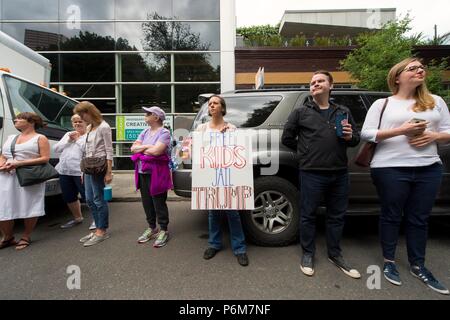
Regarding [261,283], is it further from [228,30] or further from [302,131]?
[228,30]

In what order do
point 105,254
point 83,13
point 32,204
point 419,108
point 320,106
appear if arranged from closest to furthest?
point 419,108 < point 320,106 < point 105,254 < point 32,204 < point 83,13

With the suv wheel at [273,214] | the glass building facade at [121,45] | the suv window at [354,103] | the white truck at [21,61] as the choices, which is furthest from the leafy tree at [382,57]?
the white truck at [21,61]

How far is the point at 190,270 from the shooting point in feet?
9.40

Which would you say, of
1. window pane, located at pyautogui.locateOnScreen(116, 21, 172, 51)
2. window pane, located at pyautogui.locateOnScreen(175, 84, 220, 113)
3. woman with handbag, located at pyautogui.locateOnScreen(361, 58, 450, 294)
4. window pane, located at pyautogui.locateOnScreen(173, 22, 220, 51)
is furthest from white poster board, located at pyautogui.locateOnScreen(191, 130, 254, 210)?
window pane, located at pyautogui.locateOnScreen(116, 21, 172, 51)

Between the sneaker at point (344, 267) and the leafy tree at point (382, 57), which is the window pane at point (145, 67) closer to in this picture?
the leafy tree at point (382, 57)

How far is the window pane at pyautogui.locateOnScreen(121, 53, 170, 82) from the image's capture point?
993cm

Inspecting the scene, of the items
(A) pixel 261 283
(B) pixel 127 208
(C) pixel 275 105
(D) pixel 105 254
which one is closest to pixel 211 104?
(C) pixel 275 105

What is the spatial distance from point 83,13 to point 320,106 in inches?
397

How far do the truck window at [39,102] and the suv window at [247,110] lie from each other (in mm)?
2617

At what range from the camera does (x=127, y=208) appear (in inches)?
211

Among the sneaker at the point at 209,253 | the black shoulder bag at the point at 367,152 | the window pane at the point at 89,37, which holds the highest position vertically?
the window pane at the point at 89,37

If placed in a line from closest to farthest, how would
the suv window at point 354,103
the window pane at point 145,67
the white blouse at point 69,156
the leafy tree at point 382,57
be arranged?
1. the suv window at point 354,103
2. the white blouse at point 69,156
3. the leafy tree at point 382,57
4. the window pane at point 145,67

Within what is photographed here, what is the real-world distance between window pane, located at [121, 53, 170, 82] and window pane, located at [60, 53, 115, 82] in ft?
1.49

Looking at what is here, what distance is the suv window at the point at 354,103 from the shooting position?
141 inches
